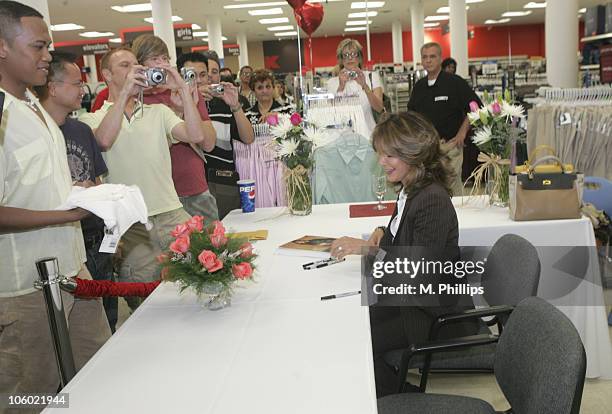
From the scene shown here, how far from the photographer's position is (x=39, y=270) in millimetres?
1751

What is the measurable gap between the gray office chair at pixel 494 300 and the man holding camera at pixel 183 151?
1.48 meters

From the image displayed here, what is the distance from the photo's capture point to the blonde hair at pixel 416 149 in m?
2.34

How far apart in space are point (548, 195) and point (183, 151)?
5.99ft

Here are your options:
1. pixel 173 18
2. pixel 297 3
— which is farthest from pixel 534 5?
pixel 297 3

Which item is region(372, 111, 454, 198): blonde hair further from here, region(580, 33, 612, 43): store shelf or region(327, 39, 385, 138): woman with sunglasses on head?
region(580, 33, 612, 43): store shelf

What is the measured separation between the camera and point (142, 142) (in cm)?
277

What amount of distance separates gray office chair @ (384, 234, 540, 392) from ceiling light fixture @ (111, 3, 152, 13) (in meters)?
12.6

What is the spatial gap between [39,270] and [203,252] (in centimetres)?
48

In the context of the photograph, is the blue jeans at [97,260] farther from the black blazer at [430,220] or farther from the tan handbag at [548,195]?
the tan handbag at [548,195]

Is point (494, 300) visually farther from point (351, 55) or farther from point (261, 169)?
point (351, 55)

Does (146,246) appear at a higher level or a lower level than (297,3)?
lower

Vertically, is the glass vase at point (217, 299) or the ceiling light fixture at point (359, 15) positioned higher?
the ceiling light fixture at point (359, 15)

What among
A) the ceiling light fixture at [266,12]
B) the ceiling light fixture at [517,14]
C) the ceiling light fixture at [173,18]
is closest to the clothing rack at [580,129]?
the ceiling light fixture at [266,12]

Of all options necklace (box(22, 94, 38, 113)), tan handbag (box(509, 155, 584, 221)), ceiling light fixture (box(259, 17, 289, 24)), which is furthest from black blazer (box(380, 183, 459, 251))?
ceiling light fixture (box(259, 17, 289, 24))
